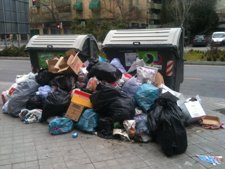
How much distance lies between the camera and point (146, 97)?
491 cm

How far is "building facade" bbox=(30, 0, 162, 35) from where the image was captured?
163ft

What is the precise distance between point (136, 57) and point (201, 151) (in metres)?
2.63

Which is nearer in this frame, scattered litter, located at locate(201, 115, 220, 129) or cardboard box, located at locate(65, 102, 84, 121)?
cardboard box, located at locate(65, 102, 84, 121)

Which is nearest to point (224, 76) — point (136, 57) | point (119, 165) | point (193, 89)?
point (193, 89)

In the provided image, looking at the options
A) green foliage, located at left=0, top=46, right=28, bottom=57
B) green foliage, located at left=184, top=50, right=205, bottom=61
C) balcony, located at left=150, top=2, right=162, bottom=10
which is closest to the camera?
green foliage, located at left=184, top=50, right=205, bottom=61

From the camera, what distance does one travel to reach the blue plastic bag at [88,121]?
478cm

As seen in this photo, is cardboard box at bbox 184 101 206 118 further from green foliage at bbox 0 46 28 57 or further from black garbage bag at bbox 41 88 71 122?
green foliage at bbox 0 46 28 57

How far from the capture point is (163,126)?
4.21 meters

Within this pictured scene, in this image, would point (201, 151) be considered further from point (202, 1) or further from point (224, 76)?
point (202, 1)

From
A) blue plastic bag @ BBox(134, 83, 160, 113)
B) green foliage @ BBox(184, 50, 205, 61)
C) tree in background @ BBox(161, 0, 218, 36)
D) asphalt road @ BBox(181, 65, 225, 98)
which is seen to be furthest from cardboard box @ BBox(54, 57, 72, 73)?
tree in background @ BBox(161, 0, 218, 36)

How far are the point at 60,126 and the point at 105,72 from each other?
117cm

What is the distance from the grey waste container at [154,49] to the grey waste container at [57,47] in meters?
0.67

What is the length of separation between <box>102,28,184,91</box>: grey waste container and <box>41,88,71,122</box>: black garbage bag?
161 cm

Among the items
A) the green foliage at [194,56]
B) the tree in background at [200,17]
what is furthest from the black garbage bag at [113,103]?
the tree in background at [200,17]
